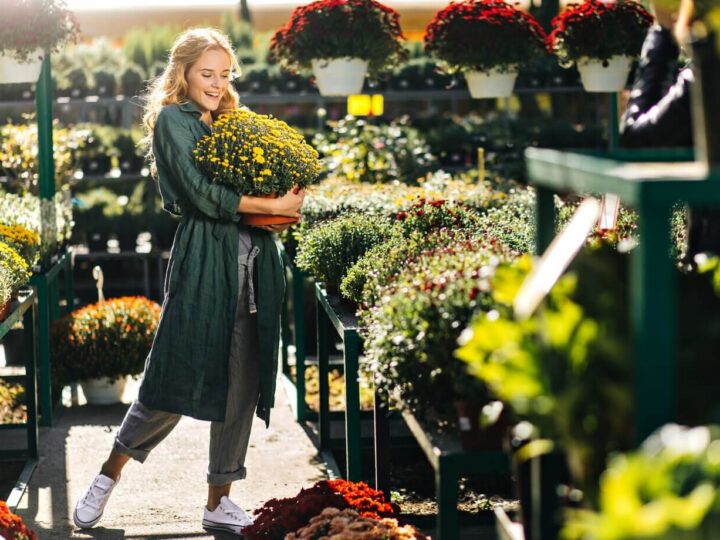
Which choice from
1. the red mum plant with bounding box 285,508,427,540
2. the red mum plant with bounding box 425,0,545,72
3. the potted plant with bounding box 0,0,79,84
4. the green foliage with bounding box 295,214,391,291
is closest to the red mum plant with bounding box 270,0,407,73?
the red mum plant with bounding box 425,0,545,72

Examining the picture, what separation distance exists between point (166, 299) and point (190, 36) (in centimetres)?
87

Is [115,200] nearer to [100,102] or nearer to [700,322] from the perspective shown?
[100,102]

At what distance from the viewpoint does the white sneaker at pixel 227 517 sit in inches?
169

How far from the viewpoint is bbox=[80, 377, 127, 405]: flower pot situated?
634 centimetres

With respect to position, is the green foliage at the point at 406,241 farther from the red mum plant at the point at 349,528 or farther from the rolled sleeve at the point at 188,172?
the red mum plant at the point at 349,528

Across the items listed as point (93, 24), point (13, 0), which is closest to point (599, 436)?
point (13, 0)

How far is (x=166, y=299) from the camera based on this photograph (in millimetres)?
4191

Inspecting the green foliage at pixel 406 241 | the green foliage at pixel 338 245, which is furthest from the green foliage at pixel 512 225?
the green foliage at pixel 338 245

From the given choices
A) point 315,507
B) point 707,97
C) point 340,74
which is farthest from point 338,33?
point 707,97

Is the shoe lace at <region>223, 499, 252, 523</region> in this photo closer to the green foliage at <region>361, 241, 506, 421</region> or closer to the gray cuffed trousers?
the gray cuffed trousers

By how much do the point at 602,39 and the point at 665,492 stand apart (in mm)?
5384

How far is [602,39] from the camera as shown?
661cm

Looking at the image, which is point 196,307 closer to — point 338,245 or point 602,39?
point 338,245

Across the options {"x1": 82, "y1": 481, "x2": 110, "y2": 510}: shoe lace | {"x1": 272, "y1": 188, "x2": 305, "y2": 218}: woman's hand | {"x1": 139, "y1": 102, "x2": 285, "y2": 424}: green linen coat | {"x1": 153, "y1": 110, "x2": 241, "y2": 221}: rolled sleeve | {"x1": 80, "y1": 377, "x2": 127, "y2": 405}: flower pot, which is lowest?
{"x1": 80, "y1": 377, "x2": 127, "y2": 405}: flower pot
